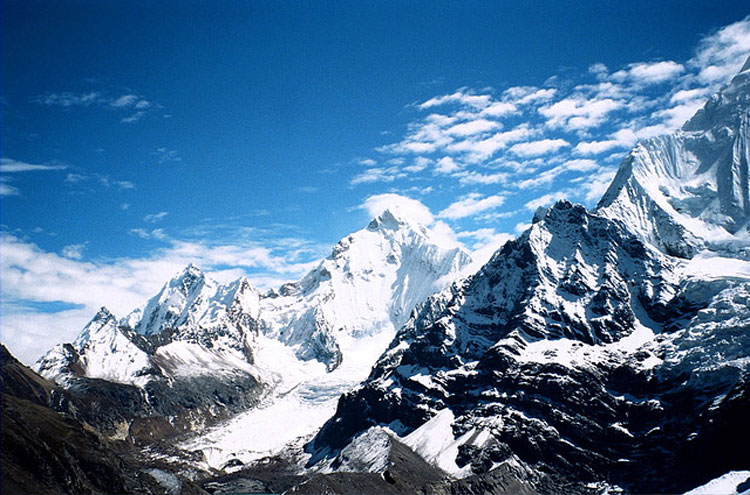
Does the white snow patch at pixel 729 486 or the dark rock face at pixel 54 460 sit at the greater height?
the dark rock face at pixel 54 460

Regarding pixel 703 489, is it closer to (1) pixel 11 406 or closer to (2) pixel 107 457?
(2) pixel 107 457

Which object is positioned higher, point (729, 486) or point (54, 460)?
point (54, 460)

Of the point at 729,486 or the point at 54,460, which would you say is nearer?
the point at 729,486

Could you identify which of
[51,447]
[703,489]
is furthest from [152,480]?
[703,489]

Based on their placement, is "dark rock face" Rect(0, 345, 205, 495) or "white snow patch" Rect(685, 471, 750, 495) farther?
"dark rock face" Rect(0, 345, 205, 495)

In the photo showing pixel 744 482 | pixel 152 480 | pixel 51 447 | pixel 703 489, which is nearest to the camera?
pixel 744 482

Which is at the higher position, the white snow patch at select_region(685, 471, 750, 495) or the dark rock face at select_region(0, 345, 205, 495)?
the dark rock face at select_region(0, 345, 205, 495)

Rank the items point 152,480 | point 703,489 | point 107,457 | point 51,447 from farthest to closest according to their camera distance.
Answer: point 152,480 → point 107,457 → point 51,447 → point 703,489

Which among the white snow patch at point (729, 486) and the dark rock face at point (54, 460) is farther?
the dark rock face at point (54, 460)
